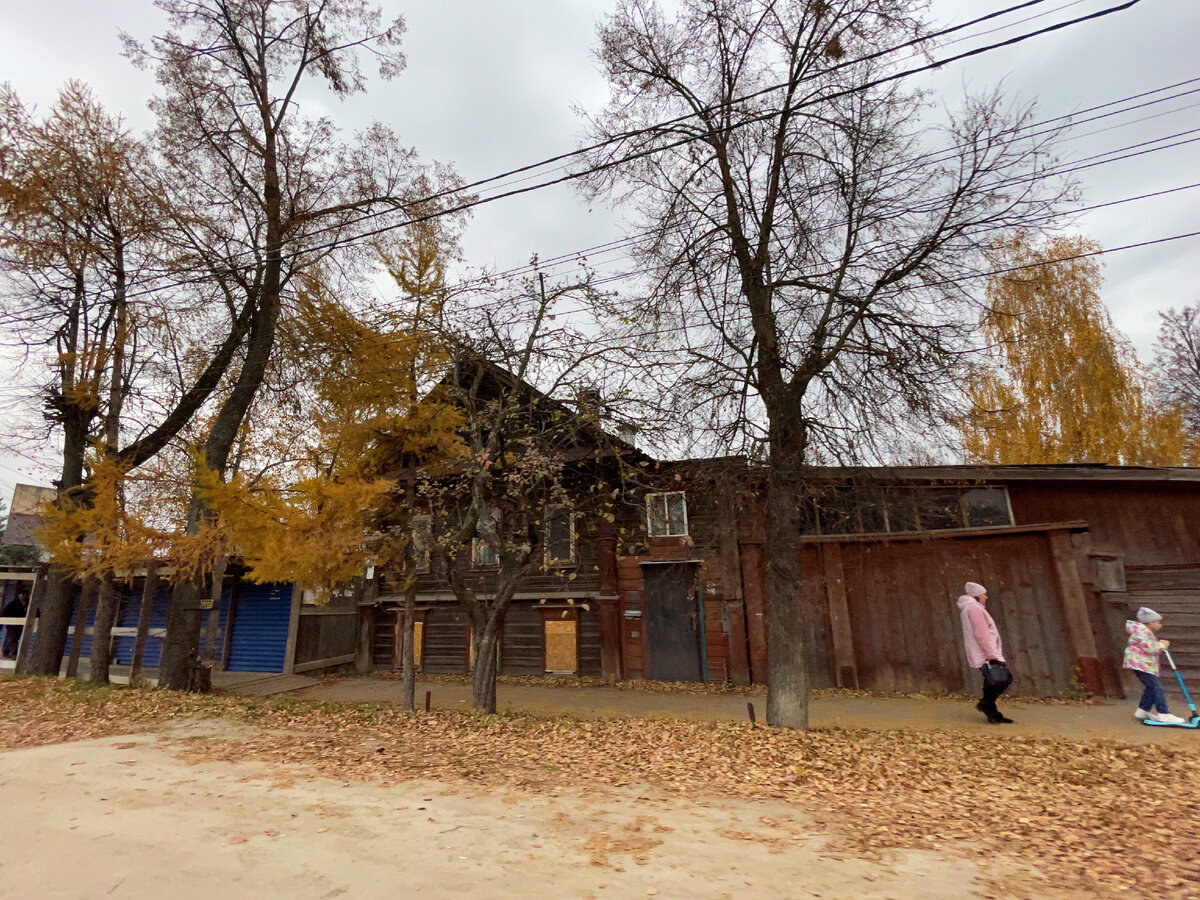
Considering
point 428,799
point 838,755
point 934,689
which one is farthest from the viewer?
point 934,689

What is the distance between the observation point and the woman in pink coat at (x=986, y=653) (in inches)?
326

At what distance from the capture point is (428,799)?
193 inches

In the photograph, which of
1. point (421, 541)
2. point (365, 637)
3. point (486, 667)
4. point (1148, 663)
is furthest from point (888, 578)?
point (365, 637)

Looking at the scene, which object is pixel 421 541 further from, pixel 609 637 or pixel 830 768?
pixel 830 768

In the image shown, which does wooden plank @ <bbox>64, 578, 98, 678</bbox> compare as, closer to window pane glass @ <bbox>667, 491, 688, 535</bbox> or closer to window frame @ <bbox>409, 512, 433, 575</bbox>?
window frame @ <bbox>409, 512, 433, 575</bbox>

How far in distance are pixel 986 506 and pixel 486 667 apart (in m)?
10.4

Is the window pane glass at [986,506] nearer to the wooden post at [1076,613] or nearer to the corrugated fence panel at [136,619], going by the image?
the wooden post at [1076,613]

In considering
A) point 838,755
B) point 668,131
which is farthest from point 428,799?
point 668,131

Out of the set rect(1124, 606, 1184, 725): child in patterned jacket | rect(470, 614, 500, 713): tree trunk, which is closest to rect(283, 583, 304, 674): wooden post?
rect(470, 614, 500, 713): tree trunk

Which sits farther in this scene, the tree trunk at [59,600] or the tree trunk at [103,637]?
the tree trunk at [59,600]

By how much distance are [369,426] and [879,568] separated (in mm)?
9316

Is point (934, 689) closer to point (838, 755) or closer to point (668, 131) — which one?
point (838, 755)

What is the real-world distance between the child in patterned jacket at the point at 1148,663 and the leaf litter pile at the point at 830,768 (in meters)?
1.67

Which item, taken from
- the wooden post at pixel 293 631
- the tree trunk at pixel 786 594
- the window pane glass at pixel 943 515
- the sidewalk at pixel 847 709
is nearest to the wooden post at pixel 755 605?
the sidewalk at pixel 847 709
